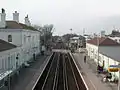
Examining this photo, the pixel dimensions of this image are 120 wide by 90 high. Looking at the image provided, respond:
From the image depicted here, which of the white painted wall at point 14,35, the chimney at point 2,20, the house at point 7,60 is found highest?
the chimney at point 2,20

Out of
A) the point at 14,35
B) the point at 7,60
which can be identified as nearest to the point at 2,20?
the point at 14,35

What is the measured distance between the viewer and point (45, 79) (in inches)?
1147

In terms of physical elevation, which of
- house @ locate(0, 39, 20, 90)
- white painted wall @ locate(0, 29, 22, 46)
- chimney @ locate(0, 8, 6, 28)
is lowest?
house @ locate(0, 39, 20, 90)

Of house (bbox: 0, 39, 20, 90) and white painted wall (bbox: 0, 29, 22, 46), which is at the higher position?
white painted wall (bbox: 0, 29, 22, 46)

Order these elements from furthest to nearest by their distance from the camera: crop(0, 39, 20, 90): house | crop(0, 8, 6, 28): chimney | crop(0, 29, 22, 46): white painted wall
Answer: crop(0, 29, 22, 46): white painted wall → crop(0, 8, 6, 28): chimney → crop(0, 39, 20, 90): house

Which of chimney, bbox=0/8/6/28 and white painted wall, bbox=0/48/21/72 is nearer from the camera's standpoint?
white painted wall, bbox=0/48/21/72

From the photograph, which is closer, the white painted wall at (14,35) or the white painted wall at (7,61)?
the white painted wall at (7,61)

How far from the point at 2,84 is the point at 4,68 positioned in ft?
11.3

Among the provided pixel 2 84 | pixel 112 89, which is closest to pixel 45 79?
pixel 2 84

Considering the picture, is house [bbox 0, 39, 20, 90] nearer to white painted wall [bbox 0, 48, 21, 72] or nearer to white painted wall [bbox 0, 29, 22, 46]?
white painted wall [bbox 0, 48, 21, 72]

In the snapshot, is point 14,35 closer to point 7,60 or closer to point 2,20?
point 2,20

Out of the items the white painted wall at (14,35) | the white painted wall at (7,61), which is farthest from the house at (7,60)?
the white painted wall at (14,35)

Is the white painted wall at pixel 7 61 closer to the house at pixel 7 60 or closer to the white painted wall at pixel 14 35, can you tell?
the house at pixel 7 60

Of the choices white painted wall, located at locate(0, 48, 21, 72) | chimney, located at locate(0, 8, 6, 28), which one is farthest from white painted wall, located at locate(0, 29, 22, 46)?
white painted wall, located at locate(0, 48, 21, 72)
